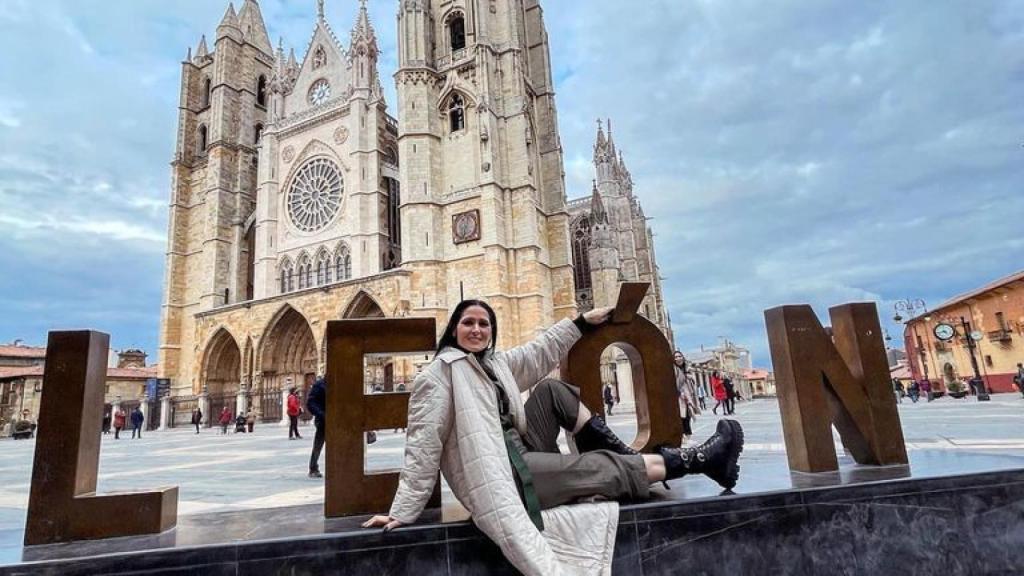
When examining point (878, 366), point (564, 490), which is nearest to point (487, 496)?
point (564, 490)

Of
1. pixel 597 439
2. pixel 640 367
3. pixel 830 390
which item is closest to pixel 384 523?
pixel 597 439

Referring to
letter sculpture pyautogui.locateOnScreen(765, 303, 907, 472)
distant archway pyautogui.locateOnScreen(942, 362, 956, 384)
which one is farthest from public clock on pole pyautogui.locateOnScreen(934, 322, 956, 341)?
letter sculpture pyautogui.locateOnScreen(765, 303, 907, 472)

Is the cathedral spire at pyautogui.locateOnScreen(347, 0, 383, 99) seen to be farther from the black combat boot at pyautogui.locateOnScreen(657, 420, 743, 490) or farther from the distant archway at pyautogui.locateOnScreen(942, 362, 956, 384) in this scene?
the distant archway at pyautogui.locateOnScreen(942, 362, 956, 384)

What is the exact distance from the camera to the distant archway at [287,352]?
2256cm

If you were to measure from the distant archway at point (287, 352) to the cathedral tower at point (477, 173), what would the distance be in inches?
257

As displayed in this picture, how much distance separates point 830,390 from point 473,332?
214cm

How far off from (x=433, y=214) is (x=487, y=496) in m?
20.3

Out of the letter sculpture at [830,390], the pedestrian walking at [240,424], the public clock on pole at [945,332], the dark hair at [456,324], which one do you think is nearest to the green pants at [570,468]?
the dark hair at [456,324]

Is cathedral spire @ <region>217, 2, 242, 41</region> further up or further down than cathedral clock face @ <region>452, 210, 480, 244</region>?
further up

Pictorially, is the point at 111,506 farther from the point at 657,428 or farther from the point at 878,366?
the point at 878,366

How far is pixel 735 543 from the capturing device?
206 centimetres

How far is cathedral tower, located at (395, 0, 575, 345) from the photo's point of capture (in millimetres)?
20641

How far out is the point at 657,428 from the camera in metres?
2.80

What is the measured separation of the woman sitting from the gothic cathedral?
57.2ft
